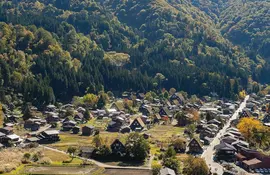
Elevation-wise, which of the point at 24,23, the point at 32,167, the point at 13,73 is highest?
the point at 24,23

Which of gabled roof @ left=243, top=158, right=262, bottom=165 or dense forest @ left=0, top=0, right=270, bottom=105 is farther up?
dense forest @ left=0, top=0, right=270, bottom=105

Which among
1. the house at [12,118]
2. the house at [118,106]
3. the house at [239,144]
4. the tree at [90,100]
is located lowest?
the house at [239,144]

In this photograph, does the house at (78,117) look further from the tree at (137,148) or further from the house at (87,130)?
the tree at (137,148)

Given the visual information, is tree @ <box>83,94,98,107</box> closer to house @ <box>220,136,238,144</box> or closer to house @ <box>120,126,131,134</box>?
house @ <box>120,126,131,134</box>

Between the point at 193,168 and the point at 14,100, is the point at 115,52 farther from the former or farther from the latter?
the point at 193,168

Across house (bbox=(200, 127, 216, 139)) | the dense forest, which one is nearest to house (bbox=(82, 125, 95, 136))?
house (bbox=(200, 127, 216, 139))

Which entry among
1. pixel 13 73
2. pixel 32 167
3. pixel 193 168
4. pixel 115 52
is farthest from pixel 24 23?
pixel 193 168

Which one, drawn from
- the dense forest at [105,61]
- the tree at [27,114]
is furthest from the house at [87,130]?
the dense forest at [105,61]
